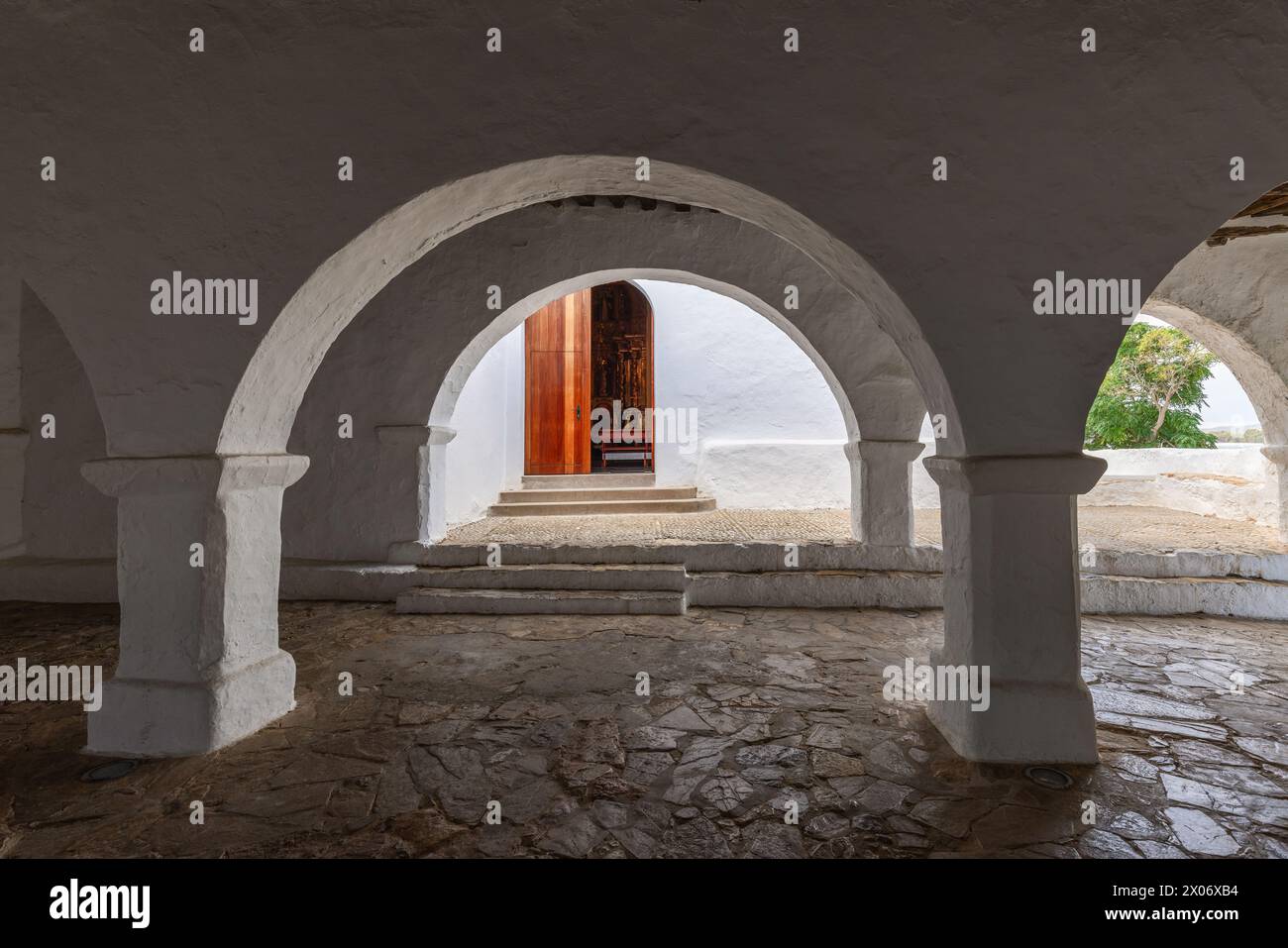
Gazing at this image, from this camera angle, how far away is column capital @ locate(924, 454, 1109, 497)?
7.61ft

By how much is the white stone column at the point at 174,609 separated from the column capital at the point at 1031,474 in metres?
2.83

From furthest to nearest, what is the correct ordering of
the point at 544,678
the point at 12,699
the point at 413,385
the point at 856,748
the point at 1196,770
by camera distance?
the point at 413,385 → the point at 544,678 → the point at 12,699 → the point at 856,748 → the point at 1196,770

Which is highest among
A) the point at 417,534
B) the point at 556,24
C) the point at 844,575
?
the point at 556,24

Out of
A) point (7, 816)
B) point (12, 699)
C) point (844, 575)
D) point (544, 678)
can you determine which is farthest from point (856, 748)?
point (12, 699)

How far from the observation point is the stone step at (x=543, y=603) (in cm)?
462

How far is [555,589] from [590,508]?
2.80 meters

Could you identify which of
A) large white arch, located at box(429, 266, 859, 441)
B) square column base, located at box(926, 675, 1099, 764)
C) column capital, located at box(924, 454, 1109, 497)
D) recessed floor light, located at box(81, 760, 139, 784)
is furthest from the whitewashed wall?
square column base, located at box(926, 675, 1099, 764)

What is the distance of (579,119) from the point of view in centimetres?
242

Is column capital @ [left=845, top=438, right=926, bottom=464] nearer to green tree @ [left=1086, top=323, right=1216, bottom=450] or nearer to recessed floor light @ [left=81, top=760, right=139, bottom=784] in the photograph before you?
recessed floor light @ [left=81, top=760, right=139, bottom=784]

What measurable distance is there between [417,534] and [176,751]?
2.80m

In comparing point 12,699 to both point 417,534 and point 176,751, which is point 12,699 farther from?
point 417,534

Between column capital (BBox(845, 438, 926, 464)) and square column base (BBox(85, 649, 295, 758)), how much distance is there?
4.33 metres

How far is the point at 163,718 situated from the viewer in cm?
248

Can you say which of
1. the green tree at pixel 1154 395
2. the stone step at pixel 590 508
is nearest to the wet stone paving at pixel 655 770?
the stone step at pixel 590 508
